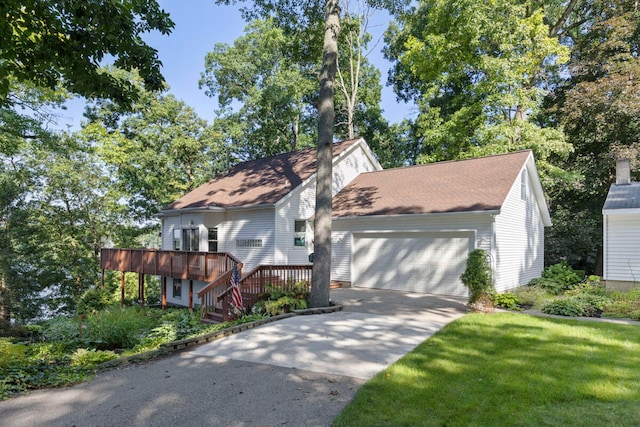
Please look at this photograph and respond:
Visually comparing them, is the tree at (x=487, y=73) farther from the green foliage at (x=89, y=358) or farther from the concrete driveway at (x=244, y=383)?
the green foliage at (x=89, y=358)

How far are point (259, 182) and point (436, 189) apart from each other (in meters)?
8.36

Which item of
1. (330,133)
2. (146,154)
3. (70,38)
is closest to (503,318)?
(330,133)

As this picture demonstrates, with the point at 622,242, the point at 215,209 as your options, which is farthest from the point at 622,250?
the point at 215,209

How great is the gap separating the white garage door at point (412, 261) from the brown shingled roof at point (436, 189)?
1.03 meters

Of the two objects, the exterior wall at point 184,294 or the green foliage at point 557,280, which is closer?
the green foliage at point 557,280

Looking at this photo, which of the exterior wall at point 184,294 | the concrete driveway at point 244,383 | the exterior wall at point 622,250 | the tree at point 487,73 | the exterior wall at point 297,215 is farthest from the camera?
the tree at point 487,73

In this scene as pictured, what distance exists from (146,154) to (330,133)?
1865 centimetres

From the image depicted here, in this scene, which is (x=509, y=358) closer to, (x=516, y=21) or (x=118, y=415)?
(x=118, y=415)

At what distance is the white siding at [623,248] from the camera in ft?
42.3

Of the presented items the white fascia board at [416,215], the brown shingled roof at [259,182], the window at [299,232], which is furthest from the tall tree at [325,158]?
the window at [299,232]

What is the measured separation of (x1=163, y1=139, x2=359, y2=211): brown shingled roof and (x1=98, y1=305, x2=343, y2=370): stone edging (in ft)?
21.1

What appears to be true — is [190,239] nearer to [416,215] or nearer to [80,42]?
[416,215]

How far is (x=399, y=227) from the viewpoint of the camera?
1424 cm

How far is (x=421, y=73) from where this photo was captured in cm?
2331
